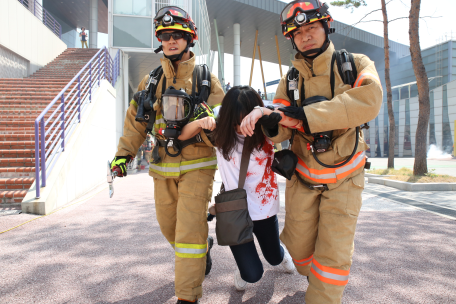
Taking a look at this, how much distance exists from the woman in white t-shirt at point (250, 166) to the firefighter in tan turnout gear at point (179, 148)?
16cm

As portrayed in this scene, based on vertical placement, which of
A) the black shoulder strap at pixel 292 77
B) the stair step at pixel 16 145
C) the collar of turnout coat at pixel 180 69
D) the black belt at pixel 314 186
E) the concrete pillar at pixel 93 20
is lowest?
the black belt at pixel 314 186

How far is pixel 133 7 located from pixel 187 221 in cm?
1416

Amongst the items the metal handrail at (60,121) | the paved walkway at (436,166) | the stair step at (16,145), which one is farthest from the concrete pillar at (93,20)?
the paved walkway at (436,166)

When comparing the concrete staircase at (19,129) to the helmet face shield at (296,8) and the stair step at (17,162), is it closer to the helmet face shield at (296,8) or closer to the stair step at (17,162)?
the stair step at (17,162)

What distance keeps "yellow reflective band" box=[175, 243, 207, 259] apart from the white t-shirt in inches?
17.9

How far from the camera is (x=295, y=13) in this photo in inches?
85.4

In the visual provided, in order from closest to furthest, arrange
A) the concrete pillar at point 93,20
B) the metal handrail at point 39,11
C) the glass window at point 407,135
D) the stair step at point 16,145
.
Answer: the stair step at point 16,145
the metal handrail at point 39,11
the concrete pillar at point 93,20
the glass window at point 407,135

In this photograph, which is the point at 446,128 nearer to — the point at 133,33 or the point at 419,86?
the point at 419,86

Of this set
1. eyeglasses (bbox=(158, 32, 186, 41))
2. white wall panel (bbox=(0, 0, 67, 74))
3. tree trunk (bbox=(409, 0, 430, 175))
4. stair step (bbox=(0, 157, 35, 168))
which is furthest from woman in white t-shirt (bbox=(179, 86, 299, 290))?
white wall panel (bbox=(0, 0, 67, 74))

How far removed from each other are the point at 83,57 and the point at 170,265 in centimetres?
1590

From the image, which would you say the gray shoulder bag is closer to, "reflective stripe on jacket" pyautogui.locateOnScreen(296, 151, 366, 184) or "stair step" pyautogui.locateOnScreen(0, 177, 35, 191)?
"reflective stripe on jacket" pyautogui.locateOnScreen(296, 151, 366, 184)

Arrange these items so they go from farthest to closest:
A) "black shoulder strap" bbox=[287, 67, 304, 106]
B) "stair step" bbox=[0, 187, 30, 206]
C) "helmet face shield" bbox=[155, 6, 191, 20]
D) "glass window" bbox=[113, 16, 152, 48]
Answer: "glass window" bbox=[113, 16, 152, 48] → "stair step" bbox=[0, 187, 30, 206] → "helmet face shield" bbox=[155, 6, 191, 20] → "black shoulder strap" bbox=[287, 67, 304, 106]

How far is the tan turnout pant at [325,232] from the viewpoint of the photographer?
197 cm

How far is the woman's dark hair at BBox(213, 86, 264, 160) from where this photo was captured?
2207 mm
